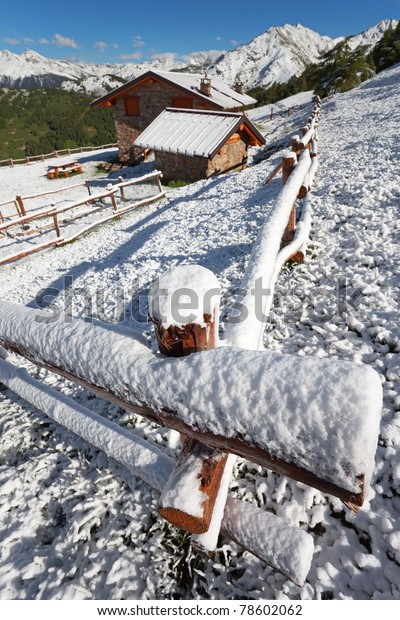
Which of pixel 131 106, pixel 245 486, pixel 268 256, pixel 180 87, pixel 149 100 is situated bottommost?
pixel 245 486

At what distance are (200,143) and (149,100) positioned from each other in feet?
40.3

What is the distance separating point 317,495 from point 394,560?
0.54 m

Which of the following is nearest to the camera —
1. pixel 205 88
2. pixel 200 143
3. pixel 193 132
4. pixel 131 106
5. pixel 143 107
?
pixel 200 143

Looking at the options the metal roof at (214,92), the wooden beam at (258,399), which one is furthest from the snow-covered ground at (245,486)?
the metal roof at (214,92)

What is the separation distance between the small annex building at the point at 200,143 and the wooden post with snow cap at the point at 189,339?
1741 cm

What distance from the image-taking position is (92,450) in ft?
10.9

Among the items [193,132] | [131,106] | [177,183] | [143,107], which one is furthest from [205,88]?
[177,183]

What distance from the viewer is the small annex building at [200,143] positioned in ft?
58.5

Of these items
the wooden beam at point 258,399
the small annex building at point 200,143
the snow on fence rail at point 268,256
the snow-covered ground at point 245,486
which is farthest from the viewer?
the small annex building at point 200,143

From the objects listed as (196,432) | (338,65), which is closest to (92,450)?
(196,432)

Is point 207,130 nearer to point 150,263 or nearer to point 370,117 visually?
point 370,117

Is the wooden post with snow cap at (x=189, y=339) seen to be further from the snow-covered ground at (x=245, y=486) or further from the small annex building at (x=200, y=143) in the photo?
the small annex building at (x=200, y=143)

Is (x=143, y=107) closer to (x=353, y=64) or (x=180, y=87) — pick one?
(x=180, y=87)

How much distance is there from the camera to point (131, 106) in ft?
87.9
